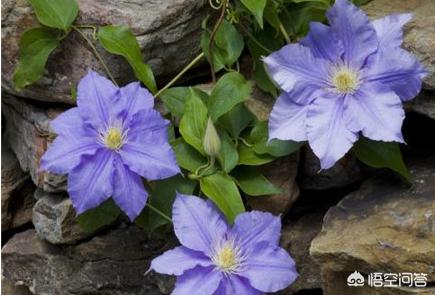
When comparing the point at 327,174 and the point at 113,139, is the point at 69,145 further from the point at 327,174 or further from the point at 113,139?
the point at 327,174

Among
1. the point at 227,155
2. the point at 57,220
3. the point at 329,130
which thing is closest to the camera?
the point at 329,130

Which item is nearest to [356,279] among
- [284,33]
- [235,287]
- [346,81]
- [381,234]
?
[381,234]

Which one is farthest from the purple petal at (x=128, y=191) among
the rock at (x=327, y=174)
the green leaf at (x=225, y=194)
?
the rock at (x=327, y=174)

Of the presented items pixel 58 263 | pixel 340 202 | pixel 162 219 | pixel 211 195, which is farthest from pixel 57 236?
pixel 340 202

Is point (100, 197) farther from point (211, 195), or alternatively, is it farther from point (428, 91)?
point (428, 91)

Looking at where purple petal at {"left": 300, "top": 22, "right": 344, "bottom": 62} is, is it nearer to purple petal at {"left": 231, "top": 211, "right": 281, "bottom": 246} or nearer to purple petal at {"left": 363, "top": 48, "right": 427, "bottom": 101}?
purple petal at {"left": 363, "top": 48, "right": 427, "bottom": 101}
